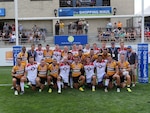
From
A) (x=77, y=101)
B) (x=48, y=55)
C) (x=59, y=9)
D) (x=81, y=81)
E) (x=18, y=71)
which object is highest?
(x=59, y=9)

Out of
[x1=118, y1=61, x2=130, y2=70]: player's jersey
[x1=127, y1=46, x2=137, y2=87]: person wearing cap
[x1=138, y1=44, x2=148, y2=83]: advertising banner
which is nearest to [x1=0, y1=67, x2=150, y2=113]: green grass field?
[x1=127, y1=46, x2=137, y2=87]: person wearing cap

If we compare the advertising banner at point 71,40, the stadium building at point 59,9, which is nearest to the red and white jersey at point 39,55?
the advertising banner at point 71,40

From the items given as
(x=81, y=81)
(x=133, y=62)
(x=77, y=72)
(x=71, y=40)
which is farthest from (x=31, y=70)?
(x=71, y=40)

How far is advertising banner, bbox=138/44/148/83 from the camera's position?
1310 centimetres

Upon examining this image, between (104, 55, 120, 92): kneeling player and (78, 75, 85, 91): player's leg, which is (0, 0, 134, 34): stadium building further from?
(104, 55, 120, 92): kneeling player

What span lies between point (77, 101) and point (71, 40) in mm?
15722

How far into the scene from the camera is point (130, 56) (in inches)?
502

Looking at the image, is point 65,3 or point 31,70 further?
point 65,3

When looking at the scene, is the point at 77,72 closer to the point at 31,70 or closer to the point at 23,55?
the point at 31,70

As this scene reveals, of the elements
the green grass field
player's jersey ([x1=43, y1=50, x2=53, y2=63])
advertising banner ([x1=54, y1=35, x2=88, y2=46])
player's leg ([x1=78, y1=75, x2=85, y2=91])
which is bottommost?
the green grass field

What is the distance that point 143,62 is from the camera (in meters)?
13.1

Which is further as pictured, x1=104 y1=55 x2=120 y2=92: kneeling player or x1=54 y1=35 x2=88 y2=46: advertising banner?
x1=54 y1=35 x2=88 y2=46: advertising banner

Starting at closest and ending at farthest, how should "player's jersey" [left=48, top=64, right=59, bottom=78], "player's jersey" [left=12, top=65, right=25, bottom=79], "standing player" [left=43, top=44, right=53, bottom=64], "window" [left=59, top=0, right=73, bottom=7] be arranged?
"player's jersey" [left=12, top=65, right=25, bottom=79]
"player's jersey" [left=48, top=64, right=59, bottom=78]
"standing player" [left=43, top=44, right=53, bottom=64]
"window" [left=59, top=0, right=73, bottom=7]

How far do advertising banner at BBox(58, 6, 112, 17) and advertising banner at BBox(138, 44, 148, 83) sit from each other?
21031 mm
